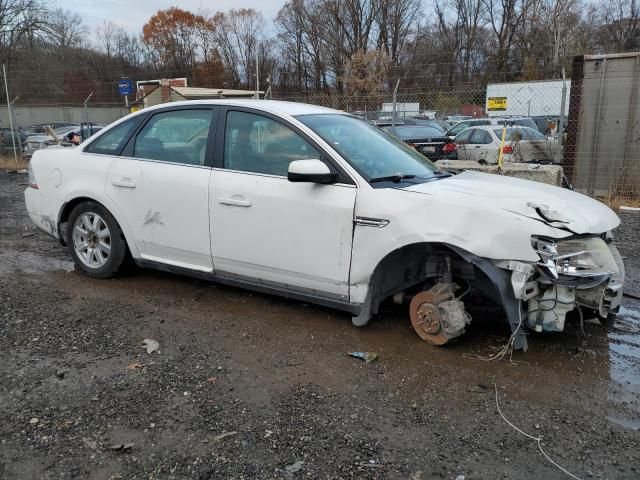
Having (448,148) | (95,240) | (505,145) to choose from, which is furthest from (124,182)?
(505,145)

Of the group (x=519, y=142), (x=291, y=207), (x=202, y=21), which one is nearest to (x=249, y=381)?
(x=291, y=207)

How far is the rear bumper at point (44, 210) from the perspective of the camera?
17.6ft

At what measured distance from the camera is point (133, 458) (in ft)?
8.63

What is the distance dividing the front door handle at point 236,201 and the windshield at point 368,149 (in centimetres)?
74

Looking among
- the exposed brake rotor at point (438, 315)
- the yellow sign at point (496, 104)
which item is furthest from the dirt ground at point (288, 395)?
the yellow sign at point (496, 104)

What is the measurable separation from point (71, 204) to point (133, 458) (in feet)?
10.9

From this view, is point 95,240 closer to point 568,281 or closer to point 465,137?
point 568,281

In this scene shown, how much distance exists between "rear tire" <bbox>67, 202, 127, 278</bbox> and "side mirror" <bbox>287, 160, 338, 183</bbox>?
208cm

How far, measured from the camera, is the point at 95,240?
204 inches

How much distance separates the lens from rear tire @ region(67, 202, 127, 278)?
5.02 metres

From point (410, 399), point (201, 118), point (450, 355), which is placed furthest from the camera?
point (201, 118)

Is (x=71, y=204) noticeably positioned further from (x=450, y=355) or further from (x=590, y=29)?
(x=590, y=29)

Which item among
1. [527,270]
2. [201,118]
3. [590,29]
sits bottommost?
[527,270]

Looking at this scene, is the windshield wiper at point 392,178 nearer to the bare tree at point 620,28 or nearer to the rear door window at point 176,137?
the rear door window at point 176,137
